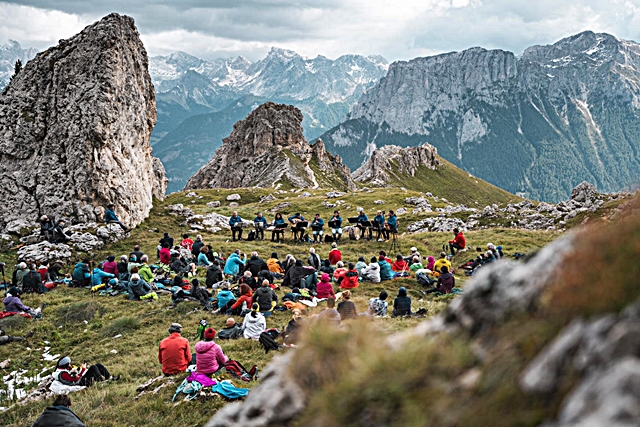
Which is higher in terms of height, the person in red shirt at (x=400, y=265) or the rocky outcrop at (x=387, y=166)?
the rocky outcrop at (x=387, y=166)

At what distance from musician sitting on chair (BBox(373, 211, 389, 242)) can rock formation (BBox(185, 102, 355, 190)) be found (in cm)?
7080

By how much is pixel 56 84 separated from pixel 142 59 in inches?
416

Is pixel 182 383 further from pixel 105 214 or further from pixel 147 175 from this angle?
pixel 147 175

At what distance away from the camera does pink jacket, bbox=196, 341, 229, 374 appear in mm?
13039

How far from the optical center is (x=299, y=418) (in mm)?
4520

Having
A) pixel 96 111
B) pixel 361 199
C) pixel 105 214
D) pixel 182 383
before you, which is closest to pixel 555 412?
pixel 182 383

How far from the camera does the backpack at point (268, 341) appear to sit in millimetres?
15490

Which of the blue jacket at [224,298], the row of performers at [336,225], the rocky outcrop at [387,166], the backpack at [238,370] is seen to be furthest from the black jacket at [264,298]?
the rocky outcrop at [387,166]

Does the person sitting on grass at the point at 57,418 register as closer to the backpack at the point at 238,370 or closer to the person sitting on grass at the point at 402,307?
the backpack at the point at 238,370

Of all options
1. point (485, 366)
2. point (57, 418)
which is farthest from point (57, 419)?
point (485, 366)

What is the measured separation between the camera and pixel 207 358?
13.1 m

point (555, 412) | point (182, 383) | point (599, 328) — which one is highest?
point (599, 328)

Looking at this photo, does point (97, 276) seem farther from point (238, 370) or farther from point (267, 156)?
point (267, 156)

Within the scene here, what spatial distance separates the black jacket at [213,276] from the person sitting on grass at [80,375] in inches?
383
